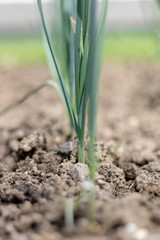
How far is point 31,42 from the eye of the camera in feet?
14.2

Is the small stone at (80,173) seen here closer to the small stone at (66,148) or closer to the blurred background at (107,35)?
the small stone at (66,148)

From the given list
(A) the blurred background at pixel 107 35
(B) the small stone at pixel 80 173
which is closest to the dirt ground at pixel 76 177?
(B) the small stone at pixel 80 173

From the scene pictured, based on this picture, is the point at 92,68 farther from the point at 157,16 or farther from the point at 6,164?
the point at 157,16

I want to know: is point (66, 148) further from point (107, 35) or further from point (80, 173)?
point (107, 35)

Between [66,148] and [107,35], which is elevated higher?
[66,148]

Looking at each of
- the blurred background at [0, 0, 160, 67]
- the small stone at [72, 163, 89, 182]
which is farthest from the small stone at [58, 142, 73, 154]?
the blurred background at [0, 0, 160, 67]

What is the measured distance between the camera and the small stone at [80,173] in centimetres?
88

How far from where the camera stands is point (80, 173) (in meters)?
0.89

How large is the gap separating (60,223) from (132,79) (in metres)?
1.99

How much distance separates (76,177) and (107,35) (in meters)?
3.06

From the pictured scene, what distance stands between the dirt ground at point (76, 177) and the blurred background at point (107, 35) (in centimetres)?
48

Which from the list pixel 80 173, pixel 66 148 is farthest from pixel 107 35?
pixel 80 173

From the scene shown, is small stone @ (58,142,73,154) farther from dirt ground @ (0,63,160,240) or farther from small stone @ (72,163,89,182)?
small stone @ (72,163,89,182)

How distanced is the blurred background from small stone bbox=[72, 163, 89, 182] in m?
0.83
